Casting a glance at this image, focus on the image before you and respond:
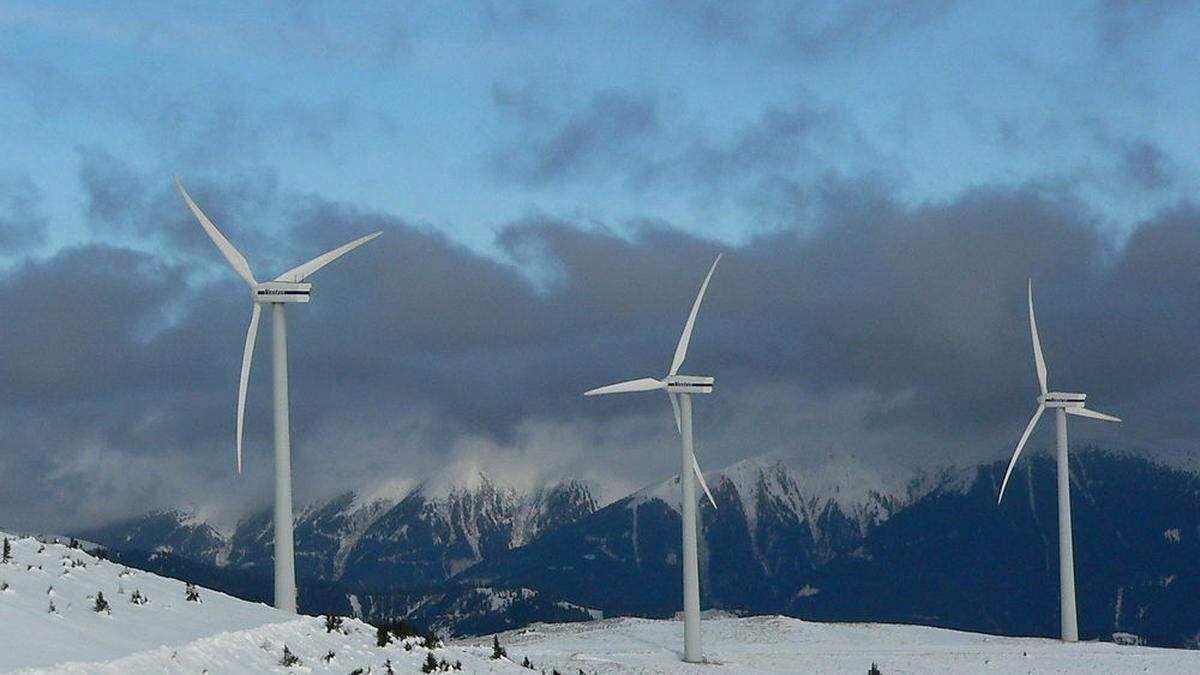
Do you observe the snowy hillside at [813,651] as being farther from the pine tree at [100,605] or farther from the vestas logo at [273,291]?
the pine tree at [100,605]

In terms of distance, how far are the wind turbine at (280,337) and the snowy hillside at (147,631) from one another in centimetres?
2892

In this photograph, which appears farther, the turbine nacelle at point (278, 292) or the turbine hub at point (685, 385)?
the turbine hub at point (685, 385)

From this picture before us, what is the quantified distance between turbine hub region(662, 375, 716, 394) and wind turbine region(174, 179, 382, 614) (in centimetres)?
4697

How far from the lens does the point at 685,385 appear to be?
13762cm

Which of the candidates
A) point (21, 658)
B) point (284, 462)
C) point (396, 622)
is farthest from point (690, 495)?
point (21, 658)

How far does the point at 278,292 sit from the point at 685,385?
5175 cm

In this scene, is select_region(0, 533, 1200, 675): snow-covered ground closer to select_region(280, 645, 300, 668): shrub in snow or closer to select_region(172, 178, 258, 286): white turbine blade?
select_region(280, 645, 300, 668): shrub in snow

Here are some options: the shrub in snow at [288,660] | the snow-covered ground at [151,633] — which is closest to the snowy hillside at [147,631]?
the snow-covered ground at [151,633]

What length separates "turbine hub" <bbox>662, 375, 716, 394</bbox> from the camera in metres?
137

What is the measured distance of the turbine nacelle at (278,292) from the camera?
93.7 meters

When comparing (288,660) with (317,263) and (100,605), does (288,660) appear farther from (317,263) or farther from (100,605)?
(317,263)

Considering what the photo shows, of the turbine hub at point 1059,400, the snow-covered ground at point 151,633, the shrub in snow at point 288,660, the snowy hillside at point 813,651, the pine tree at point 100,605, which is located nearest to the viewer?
the snow-covered ground at point 151,633

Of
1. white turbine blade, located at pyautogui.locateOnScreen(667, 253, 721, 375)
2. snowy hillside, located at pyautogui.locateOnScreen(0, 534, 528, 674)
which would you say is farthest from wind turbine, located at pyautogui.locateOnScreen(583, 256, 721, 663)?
snowy hillside, located at pyautogui.locateOnScreen(0, 534, 528, 674)

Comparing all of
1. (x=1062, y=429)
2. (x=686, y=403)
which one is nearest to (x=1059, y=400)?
(x=1062, y=429)
